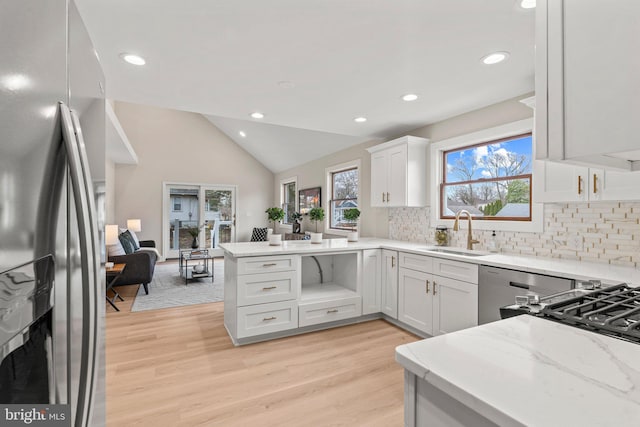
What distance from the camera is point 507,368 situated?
715 millimetres

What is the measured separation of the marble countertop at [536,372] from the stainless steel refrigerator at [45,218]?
0.72 metres

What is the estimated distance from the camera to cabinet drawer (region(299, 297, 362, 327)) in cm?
325

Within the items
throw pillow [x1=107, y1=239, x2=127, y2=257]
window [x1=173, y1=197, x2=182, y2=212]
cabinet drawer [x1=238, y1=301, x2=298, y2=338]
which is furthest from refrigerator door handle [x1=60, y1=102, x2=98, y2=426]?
window [x1=173, y1=197, x2=182, y2=212]

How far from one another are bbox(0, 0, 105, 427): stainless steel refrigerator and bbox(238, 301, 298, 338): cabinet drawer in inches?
94.6

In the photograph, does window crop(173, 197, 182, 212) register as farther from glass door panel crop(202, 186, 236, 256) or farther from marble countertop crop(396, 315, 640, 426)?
marble countertop crop(396, 315, 640, 426)

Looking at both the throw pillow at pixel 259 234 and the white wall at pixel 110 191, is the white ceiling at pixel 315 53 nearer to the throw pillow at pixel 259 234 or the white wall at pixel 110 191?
the white wall at pixel 110 191

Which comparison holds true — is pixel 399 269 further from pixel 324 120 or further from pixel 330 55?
pixel 330 55

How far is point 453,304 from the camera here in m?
2.81

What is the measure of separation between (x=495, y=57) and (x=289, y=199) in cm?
657

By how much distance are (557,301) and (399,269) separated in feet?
7.72

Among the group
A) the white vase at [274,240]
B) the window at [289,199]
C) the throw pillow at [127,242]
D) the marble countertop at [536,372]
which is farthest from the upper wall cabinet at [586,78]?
the window at [289,199]

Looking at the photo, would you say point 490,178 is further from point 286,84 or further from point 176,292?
point 176,292

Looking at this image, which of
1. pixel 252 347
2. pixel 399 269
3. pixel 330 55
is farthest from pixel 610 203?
pixel 252 347

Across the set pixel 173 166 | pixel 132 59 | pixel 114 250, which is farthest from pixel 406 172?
pixel 173 166
